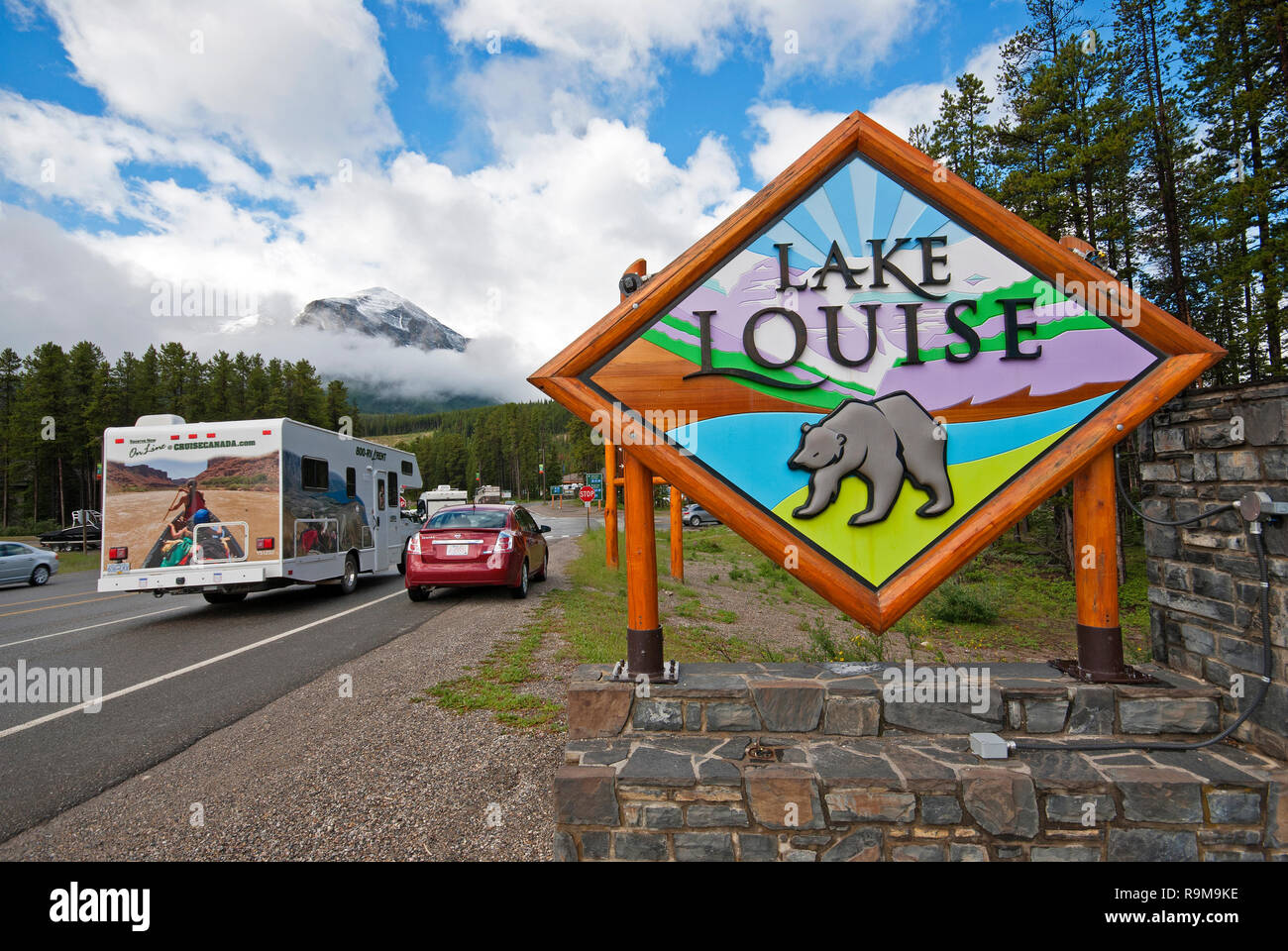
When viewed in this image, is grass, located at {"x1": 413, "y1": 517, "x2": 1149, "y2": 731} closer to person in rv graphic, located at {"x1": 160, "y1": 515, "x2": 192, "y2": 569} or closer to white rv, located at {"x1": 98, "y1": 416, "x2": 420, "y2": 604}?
white rv, located at {"x1": 98, "y1": 416, "x2": 420, "y2": 604}

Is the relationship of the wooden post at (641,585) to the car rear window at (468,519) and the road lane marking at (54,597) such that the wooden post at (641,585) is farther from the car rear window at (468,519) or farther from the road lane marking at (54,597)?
the road lane marking at (54,597)

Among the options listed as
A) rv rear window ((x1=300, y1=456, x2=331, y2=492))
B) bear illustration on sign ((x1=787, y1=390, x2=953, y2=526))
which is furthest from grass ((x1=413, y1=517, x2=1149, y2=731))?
rv rear window ((x1=300, y1=456, x2=331, y2=492))

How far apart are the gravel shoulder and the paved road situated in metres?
0.34

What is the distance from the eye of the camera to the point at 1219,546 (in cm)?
320

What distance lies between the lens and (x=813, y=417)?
3.38 m

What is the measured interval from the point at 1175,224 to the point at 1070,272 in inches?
740

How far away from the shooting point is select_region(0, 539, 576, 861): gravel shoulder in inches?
116

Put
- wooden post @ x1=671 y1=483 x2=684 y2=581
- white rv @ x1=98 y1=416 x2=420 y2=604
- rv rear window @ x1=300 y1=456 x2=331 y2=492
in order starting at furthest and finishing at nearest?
1. wooden post @ x1=671 y1=483 x2=684 y2=581
2. rv rear window @ x1=300 y1=456 x2=331 y2=492
3. white rv @ x1=98 y1=416 x2=420 y2=604

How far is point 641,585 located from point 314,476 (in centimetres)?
851

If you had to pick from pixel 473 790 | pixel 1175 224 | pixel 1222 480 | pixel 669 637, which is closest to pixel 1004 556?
pixel 1175 224

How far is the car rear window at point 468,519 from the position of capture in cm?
985

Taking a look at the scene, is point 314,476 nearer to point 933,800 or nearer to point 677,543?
point 677,543

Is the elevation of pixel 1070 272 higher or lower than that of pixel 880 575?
higher
